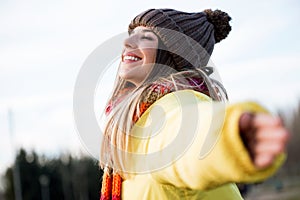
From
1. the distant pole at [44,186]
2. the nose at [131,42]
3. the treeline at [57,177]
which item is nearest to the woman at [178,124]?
the nose at [131,42]

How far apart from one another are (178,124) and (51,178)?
160 feet

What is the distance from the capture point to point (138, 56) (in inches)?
103

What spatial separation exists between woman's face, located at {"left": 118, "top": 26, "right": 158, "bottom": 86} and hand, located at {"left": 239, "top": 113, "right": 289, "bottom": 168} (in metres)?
1.25

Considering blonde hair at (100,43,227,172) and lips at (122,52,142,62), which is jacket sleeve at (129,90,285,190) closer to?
blonde hair at (100,43,227,172)

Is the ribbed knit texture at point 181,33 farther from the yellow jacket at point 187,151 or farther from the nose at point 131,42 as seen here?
the yellow jacket at point 187,151

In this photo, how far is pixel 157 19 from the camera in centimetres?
276

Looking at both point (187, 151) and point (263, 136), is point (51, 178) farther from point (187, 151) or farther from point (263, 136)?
point (263, 136)

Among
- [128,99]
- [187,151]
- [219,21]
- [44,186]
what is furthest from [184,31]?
[44,186]

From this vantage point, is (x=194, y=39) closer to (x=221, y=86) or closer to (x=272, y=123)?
(x=221, y=86)

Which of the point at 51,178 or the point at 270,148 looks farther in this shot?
the point at 51,178

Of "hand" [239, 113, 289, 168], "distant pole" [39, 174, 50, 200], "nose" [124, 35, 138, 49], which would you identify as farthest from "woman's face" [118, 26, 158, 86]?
"distant pole" [39, 174, 50, 200]

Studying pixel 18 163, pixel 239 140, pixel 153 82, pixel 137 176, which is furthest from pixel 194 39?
pixel 18 163

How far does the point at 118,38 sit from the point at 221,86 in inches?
25.4

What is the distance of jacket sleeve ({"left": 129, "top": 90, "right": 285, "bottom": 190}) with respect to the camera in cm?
139
